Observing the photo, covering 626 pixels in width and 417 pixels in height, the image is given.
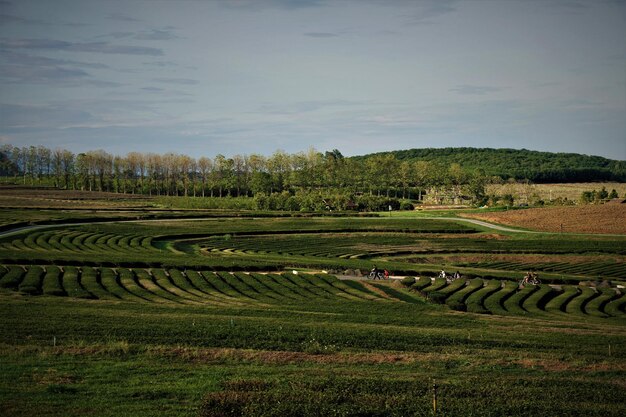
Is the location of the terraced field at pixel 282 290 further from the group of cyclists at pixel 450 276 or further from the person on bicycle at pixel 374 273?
the person on bicycle at pixel 374 273

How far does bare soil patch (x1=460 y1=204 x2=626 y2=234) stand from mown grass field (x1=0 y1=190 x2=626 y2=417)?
1140 inches

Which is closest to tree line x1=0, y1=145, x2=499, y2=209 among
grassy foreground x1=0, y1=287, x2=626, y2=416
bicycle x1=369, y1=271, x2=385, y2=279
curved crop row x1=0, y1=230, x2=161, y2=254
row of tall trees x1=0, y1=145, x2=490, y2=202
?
row of tall trees x1=0, y1=145, x2=490, y2=202

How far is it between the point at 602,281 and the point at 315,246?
1325 inches

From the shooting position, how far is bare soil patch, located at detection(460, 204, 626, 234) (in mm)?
95062

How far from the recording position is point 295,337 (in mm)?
27672

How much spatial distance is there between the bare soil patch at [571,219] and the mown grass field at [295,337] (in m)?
29.0

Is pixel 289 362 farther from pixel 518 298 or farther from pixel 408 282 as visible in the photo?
pixel 408 282

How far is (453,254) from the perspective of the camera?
246 feet

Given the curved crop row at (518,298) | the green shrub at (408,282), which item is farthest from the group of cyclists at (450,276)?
the green shrub at (408,282)

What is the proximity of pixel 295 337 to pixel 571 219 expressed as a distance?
84772 millimetres

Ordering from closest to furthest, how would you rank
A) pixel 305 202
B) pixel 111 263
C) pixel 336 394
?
pixel 336 394 → pixel 111 263 → pixel 305 202

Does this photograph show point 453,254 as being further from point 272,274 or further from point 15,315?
point 15,315

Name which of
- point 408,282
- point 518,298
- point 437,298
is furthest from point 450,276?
point 437,298

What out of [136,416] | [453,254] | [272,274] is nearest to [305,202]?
[453,254]
